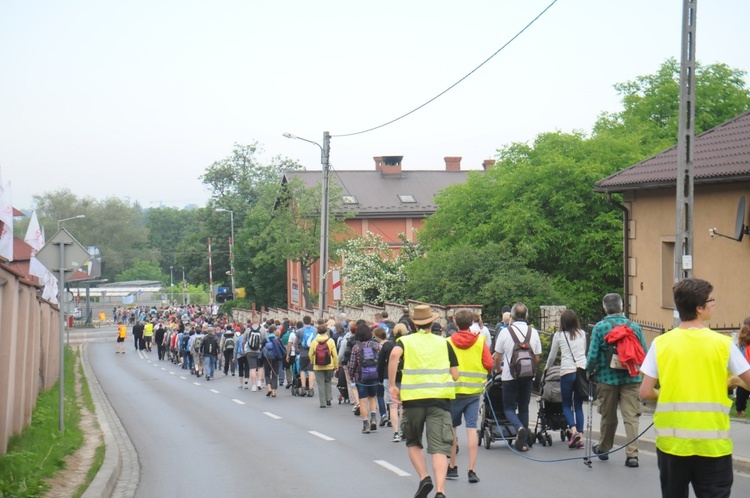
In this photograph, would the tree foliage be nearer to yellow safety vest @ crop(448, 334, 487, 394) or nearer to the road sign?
the road sign

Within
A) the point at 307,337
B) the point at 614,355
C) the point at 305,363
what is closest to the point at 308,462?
the point at 614,355

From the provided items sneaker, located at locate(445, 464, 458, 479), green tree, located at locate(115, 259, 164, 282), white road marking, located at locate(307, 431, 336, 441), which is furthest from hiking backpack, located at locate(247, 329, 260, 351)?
green tree, located at locate(115, 259, 164, 282)

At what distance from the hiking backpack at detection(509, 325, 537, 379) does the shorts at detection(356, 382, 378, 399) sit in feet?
13.1

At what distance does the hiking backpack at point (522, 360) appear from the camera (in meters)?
12.4

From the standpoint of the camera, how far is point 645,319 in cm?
2530

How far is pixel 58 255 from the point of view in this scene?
15.1m

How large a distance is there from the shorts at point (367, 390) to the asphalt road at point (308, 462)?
581 millimetres

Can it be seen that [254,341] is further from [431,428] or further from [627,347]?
[431,428]

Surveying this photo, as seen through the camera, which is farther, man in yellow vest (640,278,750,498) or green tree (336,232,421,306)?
green tree (336,232,421,306)

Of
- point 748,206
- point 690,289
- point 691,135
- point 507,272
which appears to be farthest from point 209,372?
point 690,289

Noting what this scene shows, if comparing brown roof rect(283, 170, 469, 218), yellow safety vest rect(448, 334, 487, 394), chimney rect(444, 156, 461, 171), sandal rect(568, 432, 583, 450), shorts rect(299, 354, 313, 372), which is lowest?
sandal rect(568, 432, 583, 450)

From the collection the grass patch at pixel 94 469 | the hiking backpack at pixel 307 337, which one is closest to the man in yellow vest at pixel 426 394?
the grass patch at pixel 94 469

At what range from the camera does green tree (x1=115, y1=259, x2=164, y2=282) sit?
153m

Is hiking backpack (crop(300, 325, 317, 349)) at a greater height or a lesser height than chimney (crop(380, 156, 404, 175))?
lesser
